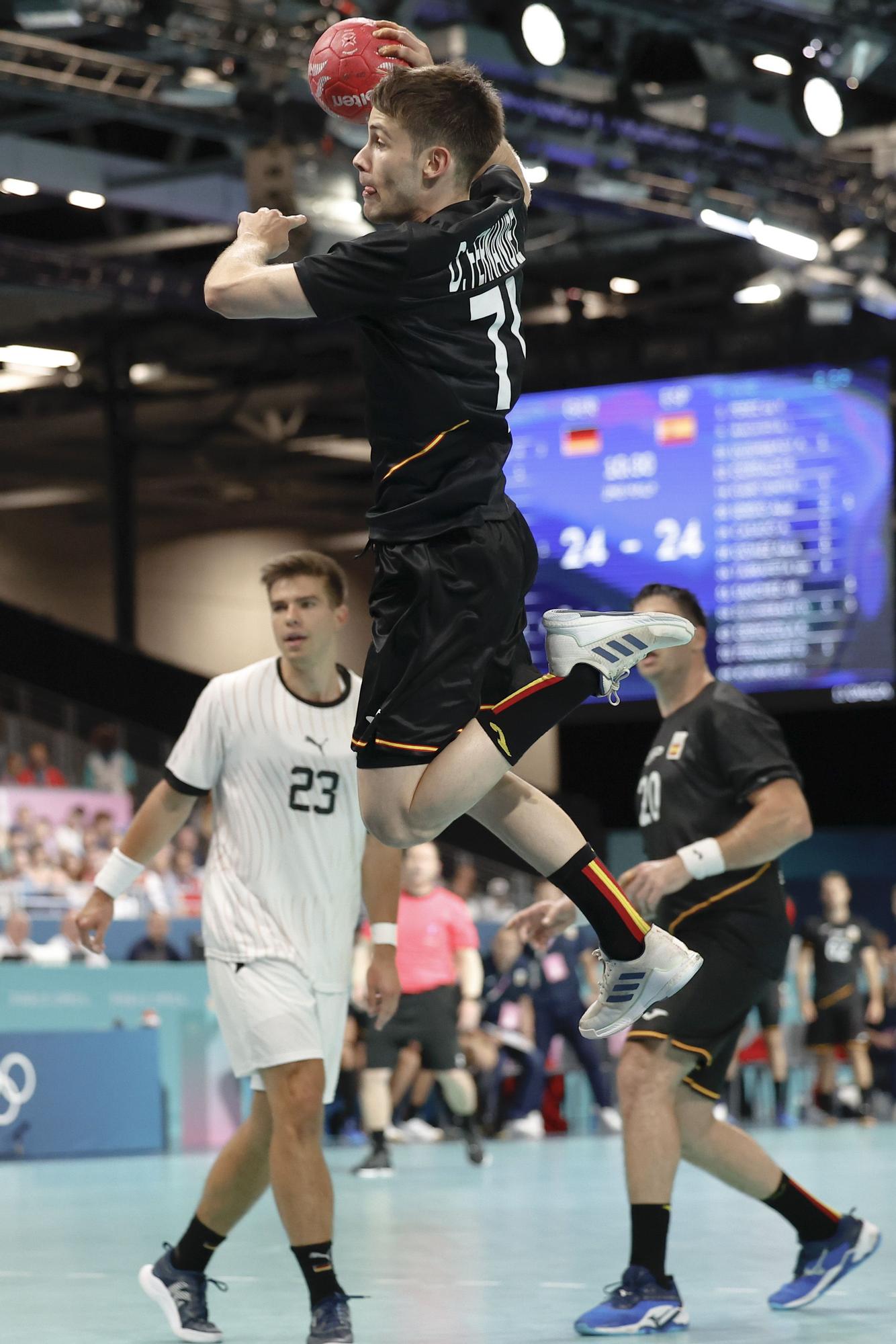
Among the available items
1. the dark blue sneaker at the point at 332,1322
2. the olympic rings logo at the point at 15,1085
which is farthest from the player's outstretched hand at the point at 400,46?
the olympic rings logo at the point at 15,1085

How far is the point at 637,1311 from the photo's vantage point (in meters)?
5.41

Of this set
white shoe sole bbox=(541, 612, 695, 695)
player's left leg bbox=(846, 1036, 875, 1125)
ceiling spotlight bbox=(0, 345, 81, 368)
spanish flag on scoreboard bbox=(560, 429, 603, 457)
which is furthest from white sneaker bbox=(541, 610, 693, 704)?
ceiling spotlight bbox=(0, 345, 81, 368)

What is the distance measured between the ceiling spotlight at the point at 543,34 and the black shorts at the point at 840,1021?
358 inches

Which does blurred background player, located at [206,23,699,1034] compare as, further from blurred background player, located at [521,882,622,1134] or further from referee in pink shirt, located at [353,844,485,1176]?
blurred background player, located at [521,882,622,1134]

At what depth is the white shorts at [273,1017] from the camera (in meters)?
5.30

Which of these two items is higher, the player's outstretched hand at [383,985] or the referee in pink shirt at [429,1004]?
the player's outstretched hand at [383,985]

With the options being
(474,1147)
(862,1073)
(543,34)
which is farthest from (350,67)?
(862,1073)

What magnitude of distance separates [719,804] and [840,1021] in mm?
12667

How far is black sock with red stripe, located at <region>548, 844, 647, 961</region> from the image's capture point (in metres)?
4.62

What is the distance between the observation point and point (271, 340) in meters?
25.4

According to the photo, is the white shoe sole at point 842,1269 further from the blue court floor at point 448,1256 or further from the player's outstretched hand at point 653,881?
the player's outstretched hand at point 653,881

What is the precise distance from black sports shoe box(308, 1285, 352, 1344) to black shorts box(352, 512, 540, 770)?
63.0 inches

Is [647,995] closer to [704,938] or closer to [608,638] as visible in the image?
[608,638]

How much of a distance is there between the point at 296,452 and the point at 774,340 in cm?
712
